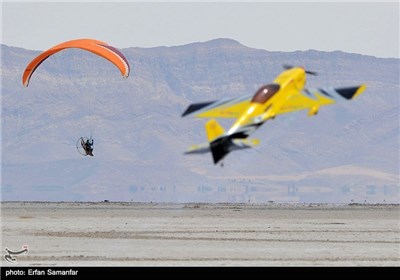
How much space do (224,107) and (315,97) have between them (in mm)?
2976

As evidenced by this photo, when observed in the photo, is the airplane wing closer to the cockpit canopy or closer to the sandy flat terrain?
the cockpit canopy

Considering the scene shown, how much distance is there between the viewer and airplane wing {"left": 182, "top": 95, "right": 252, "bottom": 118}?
164ft

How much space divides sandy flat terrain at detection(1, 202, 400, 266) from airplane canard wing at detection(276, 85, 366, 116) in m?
39.8

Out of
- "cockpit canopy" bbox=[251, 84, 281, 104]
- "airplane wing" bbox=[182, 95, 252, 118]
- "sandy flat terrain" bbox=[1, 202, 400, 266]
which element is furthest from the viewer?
"sandy flat terrain" bbox=[1, 202, 400, 266]

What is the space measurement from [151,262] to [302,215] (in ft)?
258

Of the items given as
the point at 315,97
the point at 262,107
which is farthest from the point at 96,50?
the point at 262,107

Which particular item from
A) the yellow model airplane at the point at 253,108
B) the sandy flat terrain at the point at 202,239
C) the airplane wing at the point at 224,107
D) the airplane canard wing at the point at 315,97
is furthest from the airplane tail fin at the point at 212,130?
the sandy flat terrain at the point at 202,239

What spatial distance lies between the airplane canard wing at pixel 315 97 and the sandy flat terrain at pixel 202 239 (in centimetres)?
3977

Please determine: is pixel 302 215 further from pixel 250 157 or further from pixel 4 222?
pixel 250 157

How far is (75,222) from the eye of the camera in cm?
14138

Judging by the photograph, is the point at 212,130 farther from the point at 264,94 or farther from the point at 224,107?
the point at 264,94

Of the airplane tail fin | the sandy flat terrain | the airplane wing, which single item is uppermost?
the sandy flat terrain

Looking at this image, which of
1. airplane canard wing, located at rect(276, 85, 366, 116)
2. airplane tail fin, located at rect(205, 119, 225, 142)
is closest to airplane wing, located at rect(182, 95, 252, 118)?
airplane tail fin, located at rect(205, 119, 225, 142)

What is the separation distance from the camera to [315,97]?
50.4 meters
